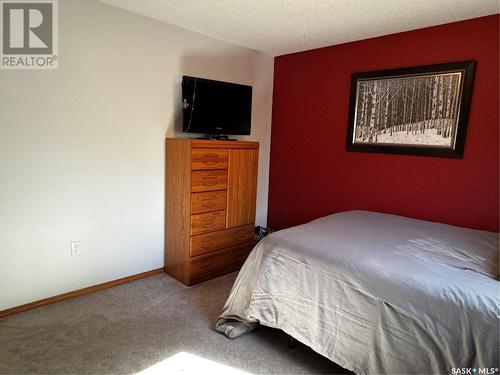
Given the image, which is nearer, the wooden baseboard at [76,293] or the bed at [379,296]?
the bed at [379,296]

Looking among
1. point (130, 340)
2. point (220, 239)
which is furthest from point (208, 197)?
point (130, 340)

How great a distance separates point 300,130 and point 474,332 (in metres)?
2.67

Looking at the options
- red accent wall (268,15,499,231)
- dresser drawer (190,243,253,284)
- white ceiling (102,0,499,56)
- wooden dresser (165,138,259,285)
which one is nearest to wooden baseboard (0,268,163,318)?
wooden dresser (165,138,259,285)

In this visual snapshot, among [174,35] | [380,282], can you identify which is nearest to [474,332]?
[380,282]

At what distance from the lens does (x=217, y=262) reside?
2969mm

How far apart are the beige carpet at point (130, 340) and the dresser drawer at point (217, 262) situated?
0.30 metres

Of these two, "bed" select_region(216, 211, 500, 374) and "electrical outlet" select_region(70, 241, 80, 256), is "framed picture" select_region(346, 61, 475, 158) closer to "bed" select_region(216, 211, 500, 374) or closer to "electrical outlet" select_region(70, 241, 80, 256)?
"bed" select_region(216, 211, 500, 374)

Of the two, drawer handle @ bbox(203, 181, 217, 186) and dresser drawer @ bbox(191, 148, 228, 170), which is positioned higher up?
dresser drawer @ bbox(191, 148, 228, 170)

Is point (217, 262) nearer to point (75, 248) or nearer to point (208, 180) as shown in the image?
point (208, 180)

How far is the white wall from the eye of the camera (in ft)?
7.14

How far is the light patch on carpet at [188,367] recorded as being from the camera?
5.73 ft

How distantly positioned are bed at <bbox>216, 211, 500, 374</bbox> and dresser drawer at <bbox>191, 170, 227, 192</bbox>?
92 cm

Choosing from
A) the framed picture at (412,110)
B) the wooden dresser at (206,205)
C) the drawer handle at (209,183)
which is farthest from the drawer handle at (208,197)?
the framed picture at (412,110)

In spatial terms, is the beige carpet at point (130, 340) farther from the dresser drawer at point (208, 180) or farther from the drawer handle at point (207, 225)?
the dresser drawer at point (208, 180)
